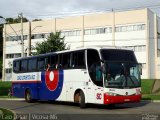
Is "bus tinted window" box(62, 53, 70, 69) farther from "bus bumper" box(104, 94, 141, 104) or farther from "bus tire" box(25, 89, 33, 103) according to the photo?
"bus tire" box(25, 89, 33, 103)

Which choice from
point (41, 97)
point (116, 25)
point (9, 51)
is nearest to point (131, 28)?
point (116, 25)

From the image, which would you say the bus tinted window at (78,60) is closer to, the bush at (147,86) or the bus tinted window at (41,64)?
the bus tinted window at (41,64)

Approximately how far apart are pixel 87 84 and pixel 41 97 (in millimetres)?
6066

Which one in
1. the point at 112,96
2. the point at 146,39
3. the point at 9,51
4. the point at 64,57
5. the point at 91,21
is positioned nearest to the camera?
the point at 112,96

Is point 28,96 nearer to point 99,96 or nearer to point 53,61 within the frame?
point 53,61

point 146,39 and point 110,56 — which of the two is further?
point 146,39

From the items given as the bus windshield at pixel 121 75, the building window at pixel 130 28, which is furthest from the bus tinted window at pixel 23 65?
the building window at pixel 130 28

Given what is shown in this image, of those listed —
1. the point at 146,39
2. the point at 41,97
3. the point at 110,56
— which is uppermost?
the point at 146,39

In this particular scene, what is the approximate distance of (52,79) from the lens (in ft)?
86.8

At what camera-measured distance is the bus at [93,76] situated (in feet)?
71.5

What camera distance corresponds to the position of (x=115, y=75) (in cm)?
2189

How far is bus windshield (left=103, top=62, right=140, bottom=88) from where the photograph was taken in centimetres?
2170

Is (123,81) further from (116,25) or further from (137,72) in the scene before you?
(116,25)

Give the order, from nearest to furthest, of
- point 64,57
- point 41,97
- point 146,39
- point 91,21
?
point 64,57
point 41,97
point 146,39
point 91,21
